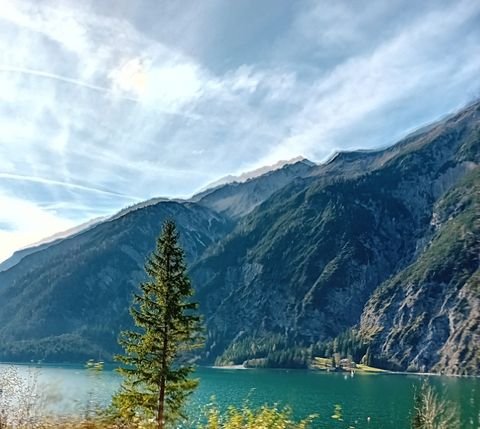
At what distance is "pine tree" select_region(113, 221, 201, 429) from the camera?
2367cm

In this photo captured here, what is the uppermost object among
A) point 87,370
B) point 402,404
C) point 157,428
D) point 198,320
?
point 198,320

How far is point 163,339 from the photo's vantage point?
79.6ft

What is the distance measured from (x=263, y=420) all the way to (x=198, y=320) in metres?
15.0

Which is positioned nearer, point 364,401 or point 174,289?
point 174,289

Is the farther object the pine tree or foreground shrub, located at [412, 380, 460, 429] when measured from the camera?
the pine tree

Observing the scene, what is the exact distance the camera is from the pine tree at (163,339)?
23672 mm

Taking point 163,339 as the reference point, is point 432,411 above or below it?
below

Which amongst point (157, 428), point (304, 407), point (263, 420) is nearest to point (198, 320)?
point (157, 428)

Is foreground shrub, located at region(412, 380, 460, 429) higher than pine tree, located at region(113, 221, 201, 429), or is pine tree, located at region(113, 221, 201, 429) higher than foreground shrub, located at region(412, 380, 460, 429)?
pine tree, located at region(113, 221, 201, 429)

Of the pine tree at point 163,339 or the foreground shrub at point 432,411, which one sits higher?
the pine tree at point 163,339

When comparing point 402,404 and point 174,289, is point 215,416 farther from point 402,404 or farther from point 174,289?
point 402,404

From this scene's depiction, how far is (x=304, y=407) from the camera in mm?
110000

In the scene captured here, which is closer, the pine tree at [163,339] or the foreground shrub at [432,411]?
the foreground shrub at [432,411]

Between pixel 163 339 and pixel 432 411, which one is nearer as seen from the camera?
pixel 432 411
